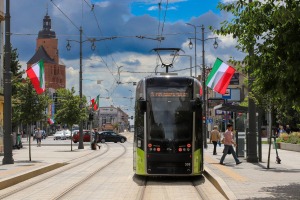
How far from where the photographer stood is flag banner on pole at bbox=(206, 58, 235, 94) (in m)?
25.2

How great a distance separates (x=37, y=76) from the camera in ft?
83.8

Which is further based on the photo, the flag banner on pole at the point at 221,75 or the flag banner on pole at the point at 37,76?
the flag banner on pole at the point at 37,76

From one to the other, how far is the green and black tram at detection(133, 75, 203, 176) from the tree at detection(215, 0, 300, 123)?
4777 millimetres

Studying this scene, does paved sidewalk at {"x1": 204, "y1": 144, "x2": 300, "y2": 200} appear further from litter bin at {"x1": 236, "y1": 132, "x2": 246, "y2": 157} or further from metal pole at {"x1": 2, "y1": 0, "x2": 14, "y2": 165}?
→ metal pole at {"x1": 2, "y1": 0, "x2": 14, "y2": 165}

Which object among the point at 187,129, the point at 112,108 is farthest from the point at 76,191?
the point at 112,108

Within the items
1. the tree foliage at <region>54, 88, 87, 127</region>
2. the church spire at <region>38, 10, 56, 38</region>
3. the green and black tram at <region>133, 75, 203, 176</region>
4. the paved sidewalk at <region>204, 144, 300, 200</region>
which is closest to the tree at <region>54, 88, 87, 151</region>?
the tree foliage at <region>54, 88, 87, 127</region>

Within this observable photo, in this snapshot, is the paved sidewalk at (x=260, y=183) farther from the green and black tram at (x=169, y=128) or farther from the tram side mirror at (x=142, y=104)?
the tram side mirror at (x=142, y=104)

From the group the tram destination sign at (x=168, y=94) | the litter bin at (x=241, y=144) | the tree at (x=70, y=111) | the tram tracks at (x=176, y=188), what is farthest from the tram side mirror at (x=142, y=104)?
the tree at (x=70, y=111)

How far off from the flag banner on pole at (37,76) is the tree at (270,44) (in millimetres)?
14911

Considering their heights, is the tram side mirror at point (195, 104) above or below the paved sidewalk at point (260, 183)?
above

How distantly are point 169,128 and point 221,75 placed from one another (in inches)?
371

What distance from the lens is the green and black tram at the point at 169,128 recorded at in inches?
652

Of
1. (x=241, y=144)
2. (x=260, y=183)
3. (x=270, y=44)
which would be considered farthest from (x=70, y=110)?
(x=270, y=44)

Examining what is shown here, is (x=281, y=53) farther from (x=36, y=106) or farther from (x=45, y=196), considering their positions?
(x=36, y=106)
